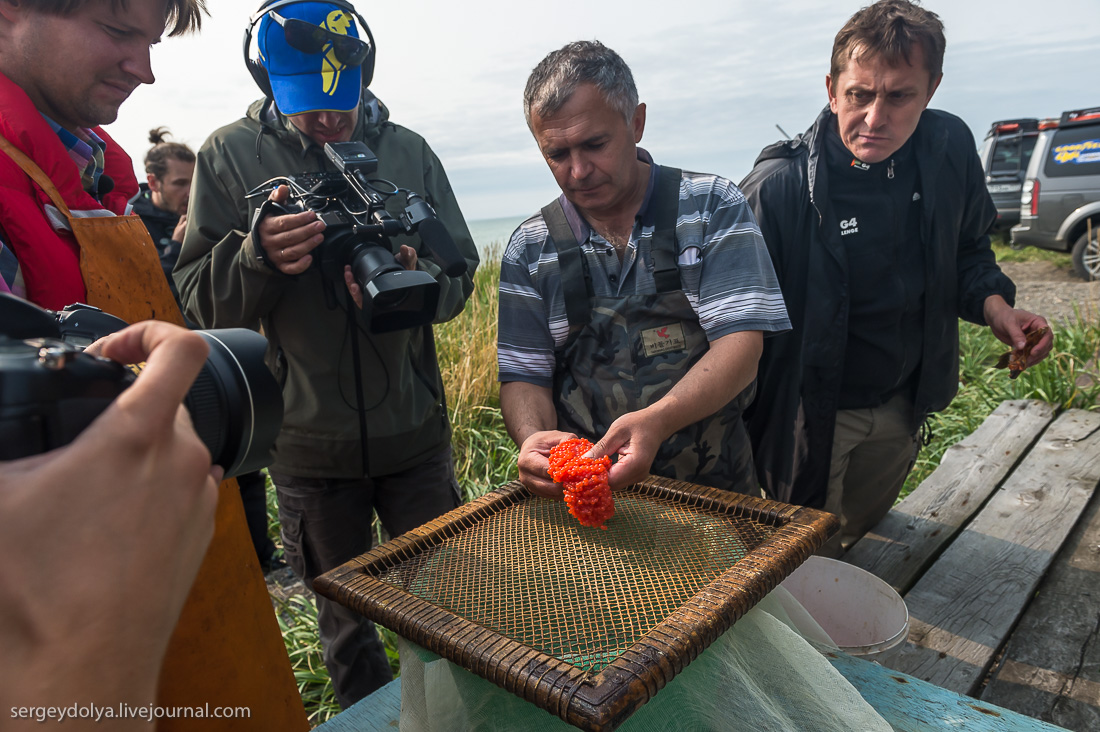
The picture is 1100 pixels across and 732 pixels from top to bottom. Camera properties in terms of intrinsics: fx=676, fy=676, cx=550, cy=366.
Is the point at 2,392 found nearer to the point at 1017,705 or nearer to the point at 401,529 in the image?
the point at 401,529

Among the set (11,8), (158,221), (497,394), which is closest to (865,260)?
(11,8)

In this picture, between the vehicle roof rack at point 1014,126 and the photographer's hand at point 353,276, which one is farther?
the vehicle roof rack at point 1014,126

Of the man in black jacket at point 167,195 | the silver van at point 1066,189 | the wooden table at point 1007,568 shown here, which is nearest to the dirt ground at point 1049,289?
the silver van at point 1066,189

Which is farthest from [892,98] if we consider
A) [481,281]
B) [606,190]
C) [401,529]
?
[481,281]

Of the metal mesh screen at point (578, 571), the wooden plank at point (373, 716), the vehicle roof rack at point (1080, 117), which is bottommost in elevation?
the wooden plank at point (373, 716)

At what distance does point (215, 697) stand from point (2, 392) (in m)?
1.38

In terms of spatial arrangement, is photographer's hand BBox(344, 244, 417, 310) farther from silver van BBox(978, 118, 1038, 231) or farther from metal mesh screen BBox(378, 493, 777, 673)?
silver van BBox(978, 118, 1038, 231)

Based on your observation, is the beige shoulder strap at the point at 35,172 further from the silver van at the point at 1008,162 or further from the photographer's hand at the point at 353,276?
the silver van at the point at 1008,162

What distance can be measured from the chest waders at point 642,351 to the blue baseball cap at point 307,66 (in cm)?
78

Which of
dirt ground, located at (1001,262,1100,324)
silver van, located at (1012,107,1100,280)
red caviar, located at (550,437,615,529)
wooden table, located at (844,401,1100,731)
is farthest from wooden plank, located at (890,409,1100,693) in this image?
silver van, located at (1012,107,1100,280)

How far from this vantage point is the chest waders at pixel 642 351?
1.94 metres

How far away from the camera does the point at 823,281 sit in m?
2.60

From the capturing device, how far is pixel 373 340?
230cm

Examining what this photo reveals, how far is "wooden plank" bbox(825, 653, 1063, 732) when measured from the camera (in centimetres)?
140
